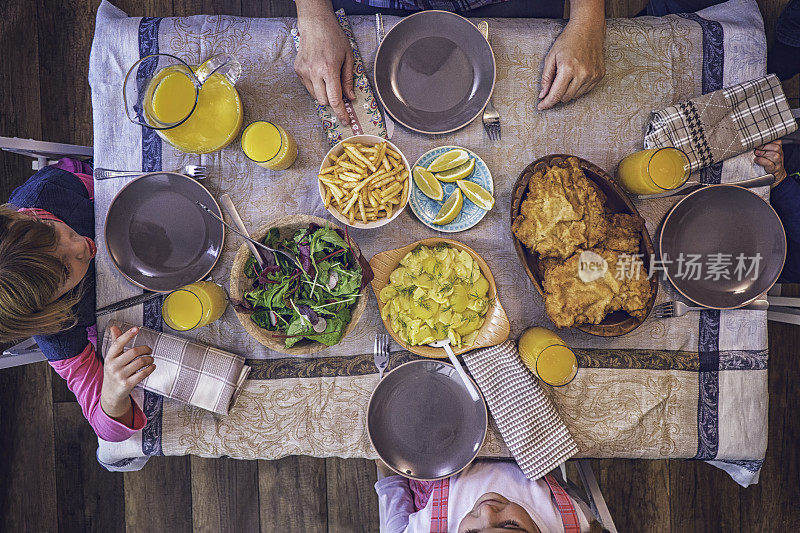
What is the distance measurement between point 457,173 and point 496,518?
2.73ft

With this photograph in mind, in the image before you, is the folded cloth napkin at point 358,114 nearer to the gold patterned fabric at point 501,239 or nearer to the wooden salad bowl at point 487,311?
the gold patterned fabric at point 501,239

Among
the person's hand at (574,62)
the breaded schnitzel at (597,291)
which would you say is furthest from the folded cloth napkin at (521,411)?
the person's hand at (574,62)

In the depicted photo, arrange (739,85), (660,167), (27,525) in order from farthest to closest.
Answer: (27,525) < (739,85) < (660,167)

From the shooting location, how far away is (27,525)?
2.08m

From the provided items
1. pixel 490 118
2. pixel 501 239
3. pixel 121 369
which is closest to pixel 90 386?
pixel 121 369

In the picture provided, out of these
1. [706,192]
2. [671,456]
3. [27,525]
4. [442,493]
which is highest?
[706,192]

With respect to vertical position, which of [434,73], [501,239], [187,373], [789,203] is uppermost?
[434,73]

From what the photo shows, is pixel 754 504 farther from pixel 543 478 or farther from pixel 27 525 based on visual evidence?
pixel 27 525

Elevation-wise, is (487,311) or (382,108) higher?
(382,108)

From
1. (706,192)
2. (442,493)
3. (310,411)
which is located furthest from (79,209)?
(706,192)

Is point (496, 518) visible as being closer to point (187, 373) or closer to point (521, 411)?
point (521, 411)

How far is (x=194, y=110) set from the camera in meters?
1.04

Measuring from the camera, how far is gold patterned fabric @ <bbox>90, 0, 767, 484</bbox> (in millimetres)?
1168

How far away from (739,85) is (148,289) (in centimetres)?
154
